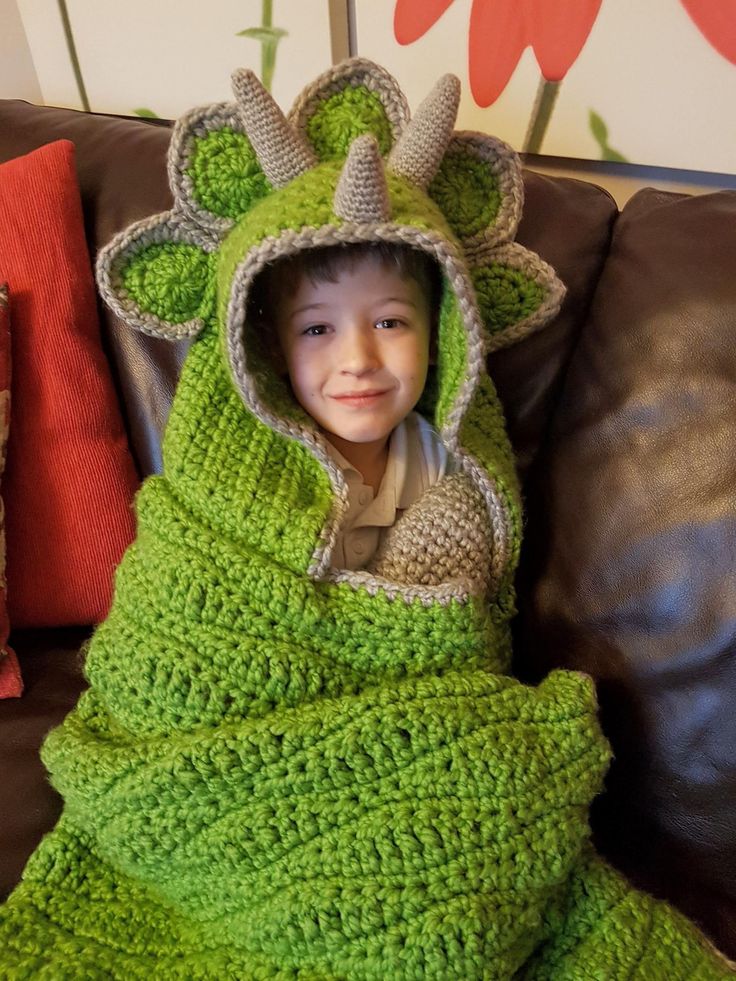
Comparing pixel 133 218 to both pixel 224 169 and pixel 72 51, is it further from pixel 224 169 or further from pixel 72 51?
pixel 72 51

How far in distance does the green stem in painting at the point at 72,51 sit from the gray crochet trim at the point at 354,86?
100 cm

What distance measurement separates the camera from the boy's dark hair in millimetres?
784

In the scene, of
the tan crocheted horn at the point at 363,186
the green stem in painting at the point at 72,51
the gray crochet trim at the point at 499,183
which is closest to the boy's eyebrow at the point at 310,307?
the tan crocheted horn at the point at 363,186

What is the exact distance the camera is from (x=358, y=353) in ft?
2.58

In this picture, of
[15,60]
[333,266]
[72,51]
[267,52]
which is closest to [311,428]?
[333,266]

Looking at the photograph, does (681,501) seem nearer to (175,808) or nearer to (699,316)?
(699,316)

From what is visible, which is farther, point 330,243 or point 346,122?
point 346,122

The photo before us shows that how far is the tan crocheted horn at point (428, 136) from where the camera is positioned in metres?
0.79

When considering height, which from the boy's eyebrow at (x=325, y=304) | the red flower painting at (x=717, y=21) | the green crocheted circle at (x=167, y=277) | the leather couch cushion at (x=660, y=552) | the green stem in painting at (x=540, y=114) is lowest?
the leather couch cushion at (x=660, y=552)

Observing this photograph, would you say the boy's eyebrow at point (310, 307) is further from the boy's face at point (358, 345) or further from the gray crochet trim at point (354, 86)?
the gray crochet trim at point (354, 86)

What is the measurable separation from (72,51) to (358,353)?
1286 millimetres

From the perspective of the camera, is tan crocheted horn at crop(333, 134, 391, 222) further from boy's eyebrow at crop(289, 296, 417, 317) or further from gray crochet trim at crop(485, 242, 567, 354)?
gray crochet trim at crop(485, 242, 567, 354)

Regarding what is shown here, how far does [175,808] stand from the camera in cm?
71

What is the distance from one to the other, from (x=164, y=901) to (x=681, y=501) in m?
A: 0.71
